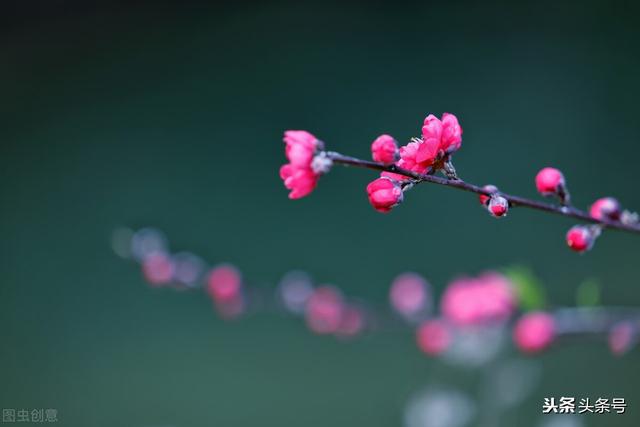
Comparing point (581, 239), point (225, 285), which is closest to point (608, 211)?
point (581, 239)

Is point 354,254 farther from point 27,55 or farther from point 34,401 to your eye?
point 27,55

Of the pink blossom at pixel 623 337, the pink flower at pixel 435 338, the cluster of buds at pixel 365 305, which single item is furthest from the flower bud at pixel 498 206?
the pink flower at pixel 435 338

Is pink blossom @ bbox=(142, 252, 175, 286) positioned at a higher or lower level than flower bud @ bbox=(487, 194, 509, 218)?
higher

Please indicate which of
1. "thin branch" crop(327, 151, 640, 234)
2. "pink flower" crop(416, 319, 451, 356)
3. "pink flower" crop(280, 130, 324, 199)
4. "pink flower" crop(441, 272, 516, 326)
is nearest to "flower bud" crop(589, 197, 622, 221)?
"thin branch" crop(327, 151, 640, 234)

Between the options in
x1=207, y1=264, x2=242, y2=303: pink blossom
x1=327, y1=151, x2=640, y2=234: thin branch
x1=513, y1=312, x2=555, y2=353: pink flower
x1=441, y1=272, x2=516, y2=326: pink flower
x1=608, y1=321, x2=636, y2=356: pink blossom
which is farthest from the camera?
x1=207, y1=264, x2=242, y2=303: pink blossom

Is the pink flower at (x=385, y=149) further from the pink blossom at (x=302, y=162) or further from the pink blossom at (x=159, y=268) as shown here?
the pink blossom at (x=159, y=268)

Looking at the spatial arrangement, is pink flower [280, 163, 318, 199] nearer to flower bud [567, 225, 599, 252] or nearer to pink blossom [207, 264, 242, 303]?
Result: flower bud [567, 225, 599, 252]

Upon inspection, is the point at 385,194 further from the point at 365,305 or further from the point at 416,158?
the point at 365,305
